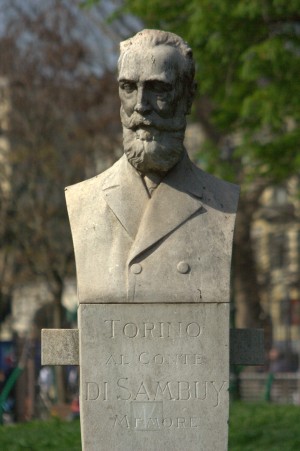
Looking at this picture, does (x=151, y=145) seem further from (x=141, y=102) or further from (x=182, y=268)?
(x=182, y=268)

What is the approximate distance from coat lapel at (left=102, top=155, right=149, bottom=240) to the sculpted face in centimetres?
11

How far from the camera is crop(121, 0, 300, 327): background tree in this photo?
21641 mm

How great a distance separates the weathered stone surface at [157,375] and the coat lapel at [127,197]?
558 millimetres

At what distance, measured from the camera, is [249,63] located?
70.8 feet

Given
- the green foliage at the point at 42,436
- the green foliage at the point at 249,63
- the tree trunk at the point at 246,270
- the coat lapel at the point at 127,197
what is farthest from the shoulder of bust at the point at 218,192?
the tree trunk at the point at 246,270

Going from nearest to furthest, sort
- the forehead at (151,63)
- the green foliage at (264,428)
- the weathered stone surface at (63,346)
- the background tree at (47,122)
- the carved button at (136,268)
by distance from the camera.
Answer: the forehead at (151,63) → the carved button at (136,268) → the weathered stone surface at (63,346) → the green foliage at (264,428) → the background tree at (47,122)

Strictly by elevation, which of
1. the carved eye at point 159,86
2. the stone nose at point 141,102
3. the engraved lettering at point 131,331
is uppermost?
the carved eye at point 159,86

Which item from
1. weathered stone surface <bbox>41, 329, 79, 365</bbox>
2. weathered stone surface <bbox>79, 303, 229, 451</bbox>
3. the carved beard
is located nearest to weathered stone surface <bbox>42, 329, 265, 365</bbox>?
weathered stone surface <bbox>41, 329, 79, 365</bbox>

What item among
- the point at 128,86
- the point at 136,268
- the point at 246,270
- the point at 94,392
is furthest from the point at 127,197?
the point at 246,270

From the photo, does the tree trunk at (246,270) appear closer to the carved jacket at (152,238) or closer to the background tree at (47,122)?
the background tree at (47,122)

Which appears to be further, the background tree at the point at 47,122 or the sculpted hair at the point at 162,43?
the background tree at the point at 47,122

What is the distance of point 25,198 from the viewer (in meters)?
31.4

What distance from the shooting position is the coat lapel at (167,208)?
9438 millimetres

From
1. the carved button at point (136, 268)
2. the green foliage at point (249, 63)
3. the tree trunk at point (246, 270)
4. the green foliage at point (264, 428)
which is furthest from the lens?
the tree trunk at point (246, 270)
